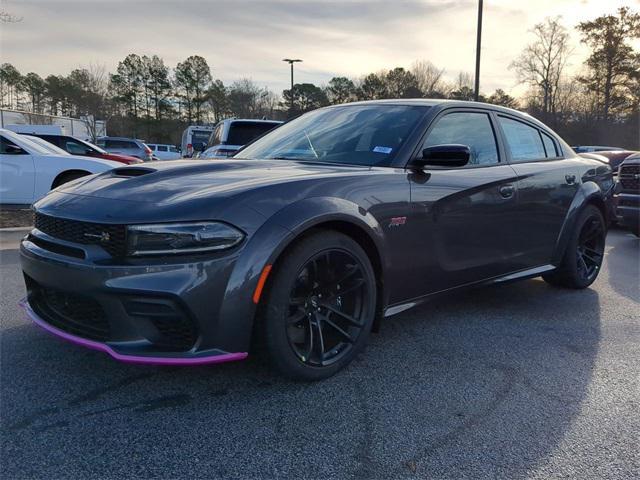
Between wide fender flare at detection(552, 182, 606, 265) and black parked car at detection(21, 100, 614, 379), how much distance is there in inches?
13.5

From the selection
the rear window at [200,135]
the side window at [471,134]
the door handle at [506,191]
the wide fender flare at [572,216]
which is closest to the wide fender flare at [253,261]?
the side window at [471,134]

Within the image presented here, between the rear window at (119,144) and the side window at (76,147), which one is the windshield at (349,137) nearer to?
the side window at (76,147)

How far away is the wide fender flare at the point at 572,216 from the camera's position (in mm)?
4352

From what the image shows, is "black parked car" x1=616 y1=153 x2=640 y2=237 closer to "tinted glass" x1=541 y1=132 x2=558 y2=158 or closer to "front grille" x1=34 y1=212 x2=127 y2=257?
"tinted glass" x1=541 y1=132 x2=558 y2=158

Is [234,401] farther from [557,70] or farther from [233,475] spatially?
[557,70]

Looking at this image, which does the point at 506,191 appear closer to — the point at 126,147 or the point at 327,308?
the point at 327,308

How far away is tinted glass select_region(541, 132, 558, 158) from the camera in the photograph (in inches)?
175

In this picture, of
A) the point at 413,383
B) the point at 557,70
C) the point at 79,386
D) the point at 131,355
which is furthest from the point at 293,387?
the point at 557,70

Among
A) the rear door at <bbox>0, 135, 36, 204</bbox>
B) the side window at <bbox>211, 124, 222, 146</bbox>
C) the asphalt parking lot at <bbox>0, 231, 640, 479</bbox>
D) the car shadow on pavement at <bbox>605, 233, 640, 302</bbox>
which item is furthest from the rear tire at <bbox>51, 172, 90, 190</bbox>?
the car shadow on pavement at <bbox>605, 233, 640, 302</bbox>

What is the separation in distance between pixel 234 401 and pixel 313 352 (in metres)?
0.46

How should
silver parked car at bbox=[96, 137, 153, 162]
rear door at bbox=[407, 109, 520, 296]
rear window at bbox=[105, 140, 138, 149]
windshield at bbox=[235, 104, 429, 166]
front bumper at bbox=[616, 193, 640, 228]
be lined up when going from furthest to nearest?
1. rear window at bbox=[105, 140, 138, 149]
2. silver parked car at bbox=[96, 137, 153, 162]
3. front bumper at bbox=[616, 193, 640, 228]
4. windshield at bbox=[235, 104, 429, 166]
5. rear door at bbox=[407, 109, 520, 296]

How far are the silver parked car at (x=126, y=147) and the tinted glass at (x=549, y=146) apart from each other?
20.9 m

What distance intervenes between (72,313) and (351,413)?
1.39 metres

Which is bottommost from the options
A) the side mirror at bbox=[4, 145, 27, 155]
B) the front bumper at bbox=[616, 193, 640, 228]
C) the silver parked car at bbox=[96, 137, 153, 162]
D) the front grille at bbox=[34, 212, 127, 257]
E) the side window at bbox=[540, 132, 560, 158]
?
the front bumper at bbox=[616, 193, 640, 228]
